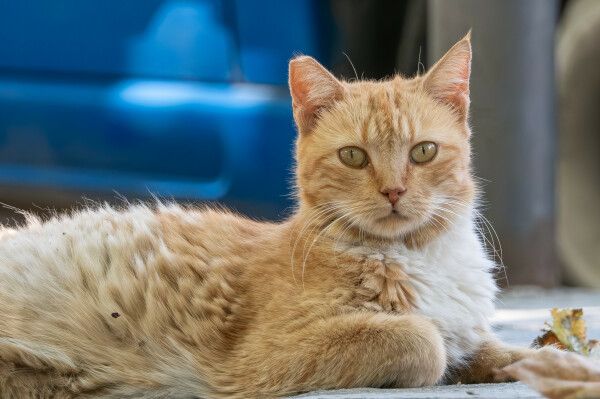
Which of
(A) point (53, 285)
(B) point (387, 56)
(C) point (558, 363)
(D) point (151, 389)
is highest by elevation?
(B) point (387, 56)

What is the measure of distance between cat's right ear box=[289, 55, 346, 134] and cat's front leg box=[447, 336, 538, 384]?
974 millimetres

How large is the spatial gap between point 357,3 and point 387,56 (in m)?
0.48

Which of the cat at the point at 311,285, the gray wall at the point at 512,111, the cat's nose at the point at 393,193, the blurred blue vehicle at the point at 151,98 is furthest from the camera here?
the gray wall at the point at 512,111

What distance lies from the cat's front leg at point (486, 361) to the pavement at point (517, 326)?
0.19m

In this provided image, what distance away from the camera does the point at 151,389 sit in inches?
97.7

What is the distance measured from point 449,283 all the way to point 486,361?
0.27 metres

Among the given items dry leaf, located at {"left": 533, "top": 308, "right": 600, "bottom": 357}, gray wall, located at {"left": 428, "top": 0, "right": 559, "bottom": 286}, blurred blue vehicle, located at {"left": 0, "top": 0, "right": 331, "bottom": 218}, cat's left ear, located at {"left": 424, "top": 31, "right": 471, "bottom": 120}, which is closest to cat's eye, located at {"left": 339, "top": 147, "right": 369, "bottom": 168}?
cat's left ear, located at {"left": 424, "top": 31, "right": 471, "bottom": 120}

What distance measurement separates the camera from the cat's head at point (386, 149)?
2516 millimetres

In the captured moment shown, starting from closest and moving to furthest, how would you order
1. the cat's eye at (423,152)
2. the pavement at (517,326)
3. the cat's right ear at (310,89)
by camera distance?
the pavement at (517,326) < the cat's eye at (423,152) < the cat's right ear at (310,89)

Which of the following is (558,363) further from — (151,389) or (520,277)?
(520,277)

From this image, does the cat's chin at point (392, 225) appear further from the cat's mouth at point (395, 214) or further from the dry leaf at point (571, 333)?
the dry leaf at point (571, 333)

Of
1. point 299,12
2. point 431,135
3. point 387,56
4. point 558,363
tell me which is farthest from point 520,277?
point 558,363

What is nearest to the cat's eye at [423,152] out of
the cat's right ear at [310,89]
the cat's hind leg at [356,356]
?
the cat's right ear at [310,89]

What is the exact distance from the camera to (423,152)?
2.59m
